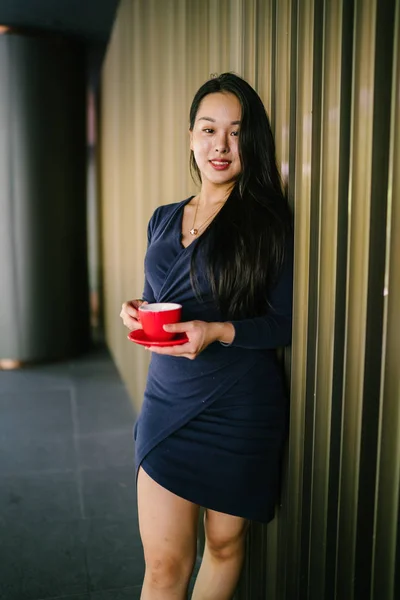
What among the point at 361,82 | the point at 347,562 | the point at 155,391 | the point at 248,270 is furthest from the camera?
the point at 155,391

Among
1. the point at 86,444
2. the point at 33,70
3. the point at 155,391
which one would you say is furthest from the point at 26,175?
the point at 155,391

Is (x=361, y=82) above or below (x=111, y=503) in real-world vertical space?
above

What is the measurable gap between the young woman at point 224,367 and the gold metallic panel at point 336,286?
0.23 ft

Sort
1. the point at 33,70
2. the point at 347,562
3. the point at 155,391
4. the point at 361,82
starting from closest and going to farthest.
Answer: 1. the point at 361,82
2. the point at 347,562
3. the point at 155,391
4. the point at 33,70

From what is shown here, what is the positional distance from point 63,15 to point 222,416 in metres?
4.89

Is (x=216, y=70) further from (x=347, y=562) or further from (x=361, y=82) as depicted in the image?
(x=347, y=562)

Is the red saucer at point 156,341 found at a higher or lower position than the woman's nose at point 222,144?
lower

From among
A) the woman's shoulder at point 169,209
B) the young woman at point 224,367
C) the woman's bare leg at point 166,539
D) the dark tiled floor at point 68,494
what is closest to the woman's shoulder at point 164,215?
the woman's shoulder at point 169,209

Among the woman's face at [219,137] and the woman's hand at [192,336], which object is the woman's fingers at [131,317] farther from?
the woman's face at [219,137]

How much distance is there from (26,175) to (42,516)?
3526mm

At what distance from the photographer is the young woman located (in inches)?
60.9

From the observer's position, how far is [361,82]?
1.17 m

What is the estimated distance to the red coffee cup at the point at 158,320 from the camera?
4.73ft

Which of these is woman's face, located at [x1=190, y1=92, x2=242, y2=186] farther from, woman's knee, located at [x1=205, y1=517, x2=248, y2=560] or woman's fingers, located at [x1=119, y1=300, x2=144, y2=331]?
woman's knee, located at [x1=205, y1=517, x2=248, y2=560]
